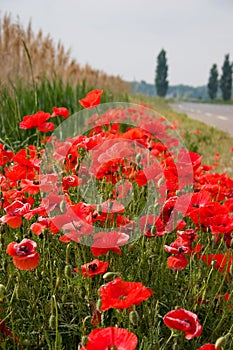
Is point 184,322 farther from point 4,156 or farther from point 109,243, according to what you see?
point 4,156

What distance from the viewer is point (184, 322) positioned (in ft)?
3.55

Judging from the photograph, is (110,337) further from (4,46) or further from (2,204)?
(4,46)

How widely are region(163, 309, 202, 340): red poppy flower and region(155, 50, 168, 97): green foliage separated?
208 ft

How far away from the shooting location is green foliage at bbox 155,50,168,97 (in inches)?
2493

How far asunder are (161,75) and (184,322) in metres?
64.3

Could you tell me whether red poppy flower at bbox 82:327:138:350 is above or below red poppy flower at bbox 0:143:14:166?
below

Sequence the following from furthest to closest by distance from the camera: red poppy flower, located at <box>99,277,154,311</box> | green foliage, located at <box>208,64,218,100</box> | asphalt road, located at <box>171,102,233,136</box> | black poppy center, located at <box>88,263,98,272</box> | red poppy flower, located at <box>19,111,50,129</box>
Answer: green foliage, located at <box>208,64,218,100</box> → asphalt road, located at <box>171,102,233,136</box> → red poppy flower, located at <box>19,111,50,129</box> → black poppy center, located at <box>88,263,98,272</box> → red poppy flower, located at <box>99,277,154,311</box>

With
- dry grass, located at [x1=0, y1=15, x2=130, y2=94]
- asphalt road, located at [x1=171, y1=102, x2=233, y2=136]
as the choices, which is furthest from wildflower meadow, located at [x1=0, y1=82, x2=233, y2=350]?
asphalt road, located at [x1=171, y1=102, x2=233, y2=136]

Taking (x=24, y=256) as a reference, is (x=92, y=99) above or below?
above

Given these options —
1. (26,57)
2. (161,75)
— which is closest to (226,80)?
(161,75)

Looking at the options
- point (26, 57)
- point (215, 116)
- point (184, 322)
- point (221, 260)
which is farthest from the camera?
point (215, 116)

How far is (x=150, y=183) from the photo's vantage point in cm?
238

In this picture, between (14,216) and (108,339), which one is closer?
(108,339)

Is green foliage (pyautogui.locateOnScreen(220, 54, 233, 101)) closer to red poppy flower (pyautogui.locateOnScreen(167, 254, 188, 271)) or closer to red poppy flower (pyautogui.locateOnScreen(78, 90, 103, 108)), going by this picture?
red poppy flower (pyautogui.locateOnScreen(78, 90, 103, 108))
